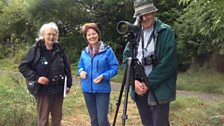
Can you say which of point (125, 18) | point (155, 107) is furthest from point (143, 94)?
point (125, 18)

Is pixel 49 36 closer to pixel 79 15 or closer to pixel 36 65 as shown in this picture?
pixel 36 65

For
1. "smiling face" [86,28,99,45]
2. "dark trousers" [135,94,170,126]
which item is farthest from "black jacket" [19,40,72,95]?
"dark trousers" [135,94,170,126]

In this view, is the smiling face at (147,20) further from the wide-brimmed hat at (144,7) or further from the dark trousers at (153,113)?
the dark trousers at (153,113)

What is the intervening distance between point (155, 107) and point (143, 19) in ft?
2.67

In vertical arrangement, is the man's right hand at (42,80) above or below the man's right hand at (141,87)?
above

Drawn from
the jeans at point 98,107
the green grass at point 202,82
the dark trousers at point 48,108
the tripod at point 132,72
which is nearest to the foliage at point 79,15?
the green grass at point 202,82

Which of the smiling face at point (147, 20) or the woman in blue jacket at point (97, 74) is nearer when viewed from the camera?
the smiling face at point (147, 20)

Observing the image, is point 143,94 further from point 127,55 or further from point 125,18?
point 125,18

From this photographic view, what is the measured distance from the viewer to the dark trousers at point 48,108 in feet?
17.0

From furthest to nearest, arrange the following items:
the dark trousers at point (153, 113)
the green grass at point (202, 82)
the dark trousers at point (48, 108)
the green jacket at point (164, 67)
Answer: the green grass at point (202, 82), the dark trousers at point (48, 108), the dark trousers at point (153, 113), the green jacket at point (164, 67)

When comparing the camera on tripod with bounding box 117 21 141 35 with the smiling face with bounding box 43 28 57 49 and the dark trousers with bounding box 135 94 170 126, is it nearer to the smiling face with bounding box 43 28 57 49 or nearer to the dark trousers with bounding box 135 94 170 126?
the dark trousers with bounding box 135 94 170 126

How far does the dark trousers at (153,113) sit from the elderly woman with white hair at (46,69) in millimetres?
1269

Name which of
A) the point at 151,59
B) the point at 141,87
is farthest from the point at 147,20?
the point at 141,87

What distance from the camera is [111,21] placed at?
15469 mm
